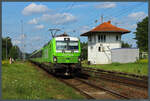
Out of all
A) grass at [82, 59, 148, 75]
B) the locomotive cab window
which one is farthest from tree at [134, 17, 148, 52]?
the locomotive cab window

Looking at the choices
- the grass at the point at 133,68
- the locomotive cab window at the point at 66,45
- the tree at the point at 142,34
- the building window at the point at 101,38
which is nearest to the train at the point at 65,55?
the locomotive cab window at the point at 66,45

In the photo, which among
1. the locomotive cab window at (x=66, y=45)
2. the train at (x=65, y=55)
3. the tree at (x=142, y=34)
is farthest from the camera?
the tree at (x=142, y=34)

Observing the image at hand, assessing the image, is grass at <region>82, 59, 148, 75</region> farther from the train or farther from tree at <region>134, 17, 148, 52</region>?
tree at <region>134, 17, 148, 52</region>

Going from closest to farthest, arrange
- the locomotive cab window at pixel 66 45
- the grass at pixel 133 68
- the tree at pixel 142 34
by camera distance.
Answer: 1. the locomotive cab window at pixel 66 45
2. the grass at pixel 133 68
3. the tree at pixel 142 34

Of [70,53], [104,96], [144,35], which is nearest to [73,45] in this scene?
[70,53]

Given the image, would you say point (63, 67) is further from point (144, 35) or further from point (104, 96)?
point (144, 35)

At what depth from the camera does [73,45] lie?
16.1 meters

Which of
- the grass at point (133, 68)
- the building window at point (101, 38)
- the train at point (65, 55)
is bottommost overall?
the grass at point (133, 68)

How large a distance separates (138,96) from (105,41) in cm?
3240

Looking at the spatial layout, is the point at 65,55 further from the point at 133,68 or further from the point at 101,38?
the point at 101,38

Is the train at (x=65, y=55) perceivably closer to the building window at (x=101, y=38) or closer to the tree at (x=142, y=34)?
the building window at (x=101, y=38)

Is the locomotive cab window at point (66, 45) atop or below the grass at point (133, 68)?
atop

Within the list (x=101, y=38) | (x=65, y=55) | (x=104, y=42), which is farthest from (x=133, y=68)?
(x=101, y=38)

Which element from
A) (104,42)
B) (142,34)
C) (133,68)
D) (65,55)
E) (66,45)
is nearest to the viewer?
(65,55)
